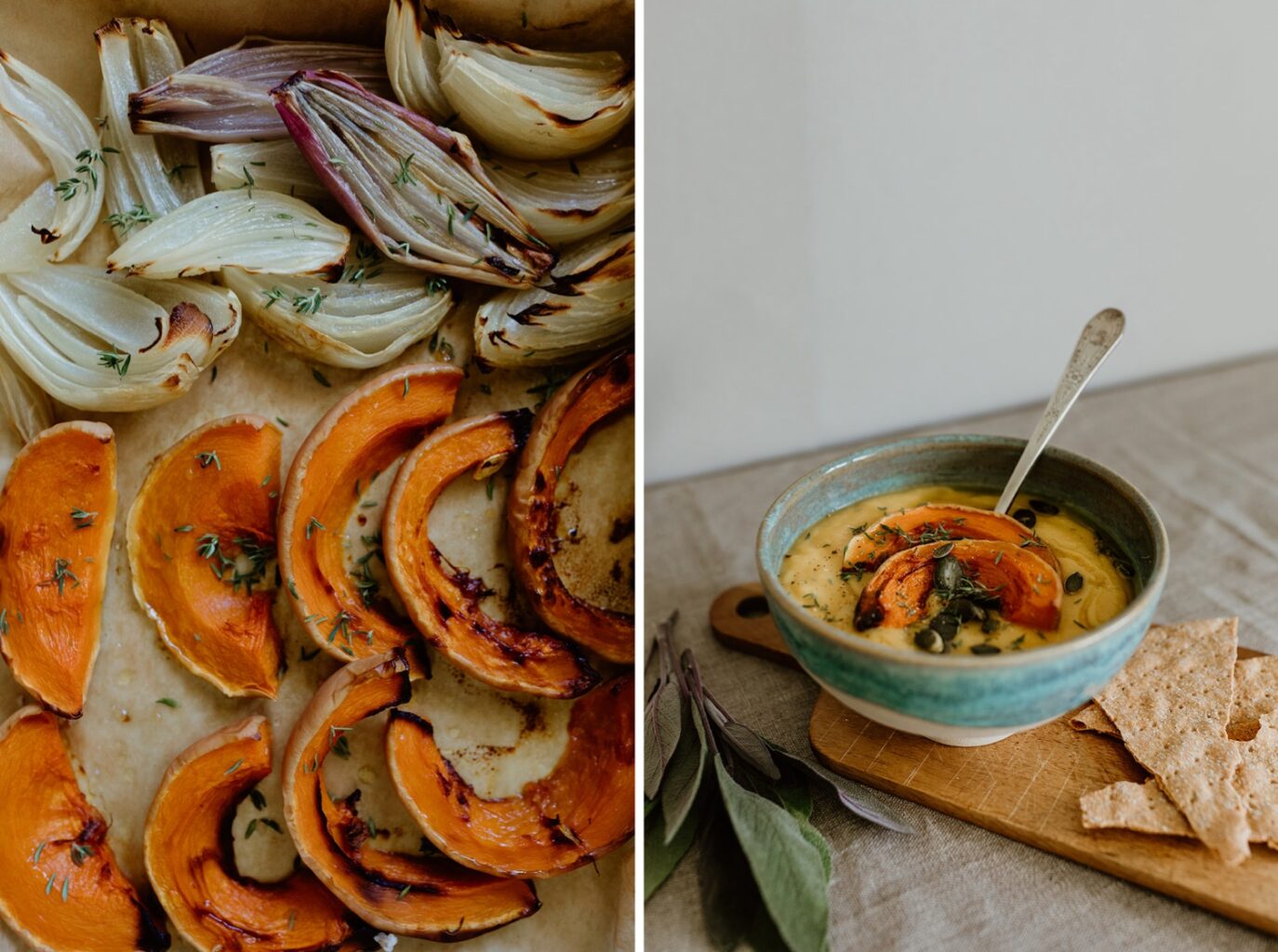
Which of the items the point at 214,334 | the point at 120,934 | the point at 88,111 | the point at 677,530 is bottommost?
the point at 677,530

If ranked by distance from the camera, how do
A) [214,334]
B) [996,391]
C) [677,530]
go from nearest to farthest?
[214,334] → [677,530] → [996,391]

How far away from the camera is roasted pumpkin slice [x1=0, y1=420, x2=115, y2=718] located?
761 millimetres

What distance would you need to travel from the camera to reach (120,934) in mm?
758

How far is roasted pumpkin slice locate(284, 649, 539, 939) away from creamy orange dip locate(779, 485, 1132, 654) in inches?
13.2

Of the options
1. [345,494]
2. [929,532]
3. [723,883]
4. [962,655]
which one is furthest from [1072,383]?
[345,494]


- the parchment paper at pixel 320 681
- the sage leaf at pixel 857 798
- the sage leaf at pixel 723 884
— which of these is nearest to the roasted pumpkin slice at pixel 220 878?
the parchment paper at pixel 320 681

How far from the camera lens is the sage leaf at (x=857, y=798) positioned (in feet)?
2.67

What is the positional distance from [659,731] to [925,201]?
81cm

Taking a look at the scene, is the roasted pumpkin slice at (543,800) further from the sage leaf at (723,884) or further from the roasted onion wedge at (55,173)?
the roasted onion wedge at (55,173)

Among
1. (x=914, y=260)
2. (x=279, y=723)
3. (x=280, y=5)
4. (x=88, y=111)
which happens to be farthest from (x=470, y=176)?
(x=914, y=260)

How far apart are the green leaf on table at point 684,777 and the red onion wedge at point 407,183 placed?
41 centimetres

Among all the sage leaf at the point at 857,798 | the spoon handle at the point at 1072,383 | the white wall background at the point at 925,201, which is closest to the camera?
the sage leaf at the point at 857,798

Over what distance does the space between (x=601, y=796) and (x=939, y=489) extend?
1.48 ft

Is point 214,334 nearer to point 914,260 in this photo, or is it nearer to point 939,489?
point 939,489
